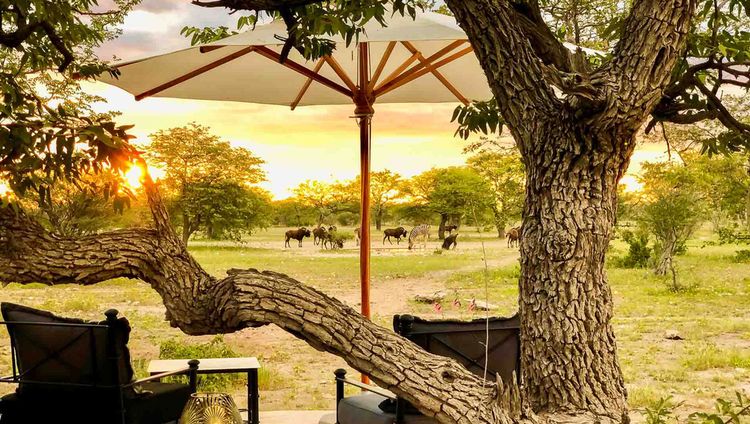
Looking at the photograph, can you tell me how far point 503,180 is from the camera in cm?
988

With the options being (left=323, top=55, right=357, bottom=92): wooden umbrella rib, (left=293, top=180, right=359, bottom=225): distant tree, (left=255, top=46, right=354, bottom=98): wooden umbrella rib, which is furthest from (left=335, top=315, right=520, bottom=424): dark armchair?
(left=293, top=180, right=359, bottom=225): distant tree

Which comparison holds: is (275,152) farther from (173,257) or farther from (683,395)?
(173,257)

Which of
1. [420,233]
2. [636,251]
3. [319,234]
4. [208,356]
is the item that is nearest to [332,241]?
[319,234]

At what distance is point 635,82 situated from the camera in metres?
1.71

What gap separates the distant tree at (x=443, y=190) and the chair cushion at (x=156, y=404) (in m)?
7.42

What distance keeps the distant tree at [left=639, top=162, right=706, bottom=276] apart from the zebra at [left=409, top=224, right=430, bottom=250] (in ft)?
9.16

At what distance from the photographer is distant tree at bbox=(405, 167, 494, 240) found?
10.4 meters

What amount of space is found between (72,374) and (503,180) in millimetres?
7681

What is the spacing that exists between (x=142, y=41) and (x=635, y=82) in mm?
7364

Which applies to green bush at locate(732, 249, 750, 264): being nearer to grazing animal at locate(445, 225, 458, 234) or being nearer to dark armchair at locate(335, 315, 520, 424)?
grazing animal at locate(445, 225, 458, 234)

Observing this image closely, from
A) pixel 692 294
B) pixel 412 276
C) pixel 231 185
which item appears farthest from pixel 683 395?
pixel 231 185

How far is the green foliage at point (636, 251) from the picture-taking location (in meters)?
9.59

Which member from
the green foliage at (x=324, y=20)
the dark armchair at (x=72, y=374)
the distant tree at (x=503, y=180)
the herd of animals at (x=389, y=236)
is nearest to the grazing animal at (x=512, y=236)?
the herd of animals at (x=389, y=236)

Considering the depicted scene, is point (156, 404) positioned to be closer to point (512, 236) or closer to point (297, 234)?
point (512, 236)
